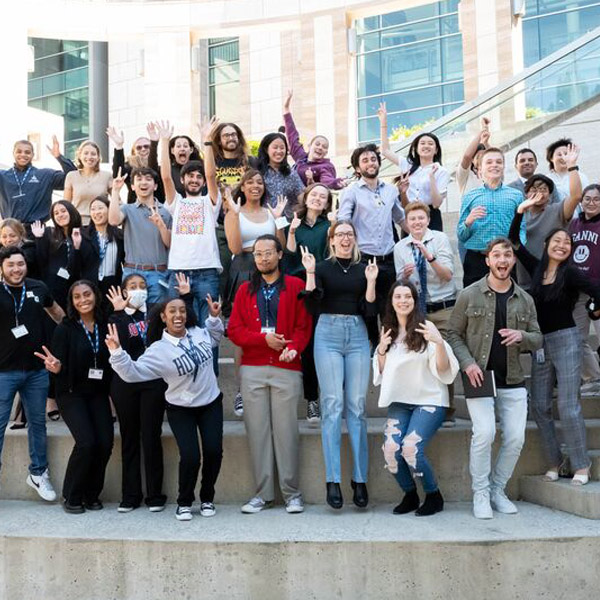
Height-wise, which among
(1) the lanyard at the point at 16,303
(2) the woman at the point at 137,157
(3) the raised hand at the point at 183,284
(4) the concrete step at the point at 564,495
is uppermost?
(2) the woman at the point at 137,157

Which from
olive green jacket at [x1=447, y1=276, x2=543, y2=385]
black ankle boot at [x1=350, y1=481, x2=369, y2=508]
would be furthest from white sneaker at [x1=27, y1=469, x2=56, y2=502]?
olive green jacket at [x1=447, y1=276, x2=543, y2=385]

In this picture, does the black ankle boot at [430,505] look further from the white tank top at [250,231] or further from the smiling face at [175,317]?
the white tank top at [250,231]

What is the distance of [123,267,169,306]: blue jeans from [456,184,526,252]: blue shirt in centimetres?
274

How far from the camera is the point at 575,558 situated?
522cm

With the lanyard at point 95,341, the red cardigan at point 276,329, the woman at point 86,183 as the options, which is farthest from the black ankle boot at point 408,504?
the woman at point 86,183

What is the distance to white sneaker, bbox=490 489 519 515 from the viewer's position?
18.9 ft

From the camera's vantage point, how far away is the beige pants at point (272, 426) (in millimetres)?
6039

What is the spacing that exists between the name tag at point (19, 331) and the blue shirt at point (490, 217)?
12.5 feet

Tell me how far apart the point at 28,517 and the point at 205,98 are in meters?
27.8

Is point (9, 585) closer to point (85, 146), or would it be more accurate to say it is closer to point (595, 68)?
point (85, 146)

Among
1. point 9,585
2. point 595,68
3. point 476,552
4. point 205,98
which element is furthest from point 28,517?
point 205,98

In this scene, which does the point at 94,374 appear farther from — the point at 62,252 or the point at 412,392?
the point at 412,392

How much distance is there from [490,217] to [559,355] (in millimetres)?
1479

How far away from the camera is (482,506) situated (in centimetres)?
567
